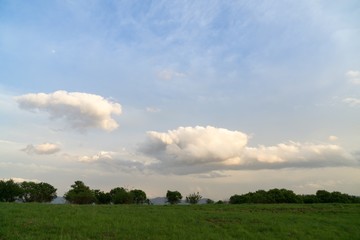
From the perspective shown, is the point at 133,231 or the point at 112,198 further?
the point at 112,198

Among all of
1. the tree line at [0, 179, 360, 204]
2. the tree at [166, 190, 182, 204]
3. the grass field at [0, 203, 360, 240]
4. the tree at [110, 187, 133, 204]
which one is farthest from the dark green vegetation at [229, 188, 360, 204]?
the grass field at [0, 203, 360, 240]

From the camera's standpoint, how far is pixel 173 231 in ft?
69.7

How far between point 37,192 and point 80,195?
36.8 ft

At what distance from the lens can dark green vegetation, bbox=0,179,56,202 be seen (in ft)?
273

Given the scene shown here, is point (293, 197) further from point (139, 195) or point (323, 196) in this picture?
point (139, 195)

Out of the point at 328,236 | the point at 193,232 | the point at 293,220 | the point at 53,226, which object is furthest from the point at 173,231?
the point at 293,220

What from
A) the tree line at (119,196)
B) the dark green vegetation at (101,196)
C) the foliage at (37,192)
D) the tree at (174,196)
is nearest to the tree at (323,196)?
the tree line at (119,196)

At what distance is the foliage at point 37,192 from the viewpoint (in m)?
88.4

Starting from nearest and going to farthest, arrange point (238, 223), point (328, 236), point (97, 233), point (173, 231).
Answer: point (97, 233) < point (173, 231) < point (328, 236) < point (238, 223)

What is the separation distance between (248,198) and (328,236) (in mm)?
55410

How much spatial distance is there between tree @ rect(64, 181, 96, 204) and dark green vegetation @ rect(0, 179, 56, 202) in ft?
19.4

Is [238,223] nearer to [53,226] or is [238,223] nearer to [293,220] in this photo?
[293,220]

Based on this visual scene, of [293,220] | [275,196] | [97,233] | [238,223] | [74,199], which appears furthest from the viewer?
[74,199]

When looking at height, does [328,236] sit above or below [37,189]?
below
